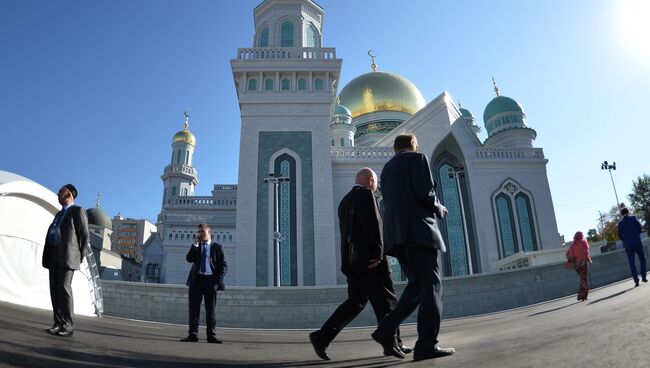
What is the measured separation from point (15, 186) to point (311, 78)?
52.3 feet

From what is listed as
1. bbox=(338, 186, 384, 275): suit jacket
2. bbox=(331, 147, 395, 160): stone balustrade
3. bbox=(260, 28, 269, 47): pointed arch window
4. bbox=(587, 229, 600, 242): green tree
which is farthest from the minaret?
bbox=(587, 229, 600, 242): green tree

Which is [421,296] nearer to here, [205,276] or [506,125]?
[205,276]

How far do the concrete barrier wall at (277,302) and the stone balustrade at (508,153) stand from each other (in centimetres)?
1297

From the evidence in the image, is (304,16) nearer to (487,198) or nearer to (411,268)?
(487,198)

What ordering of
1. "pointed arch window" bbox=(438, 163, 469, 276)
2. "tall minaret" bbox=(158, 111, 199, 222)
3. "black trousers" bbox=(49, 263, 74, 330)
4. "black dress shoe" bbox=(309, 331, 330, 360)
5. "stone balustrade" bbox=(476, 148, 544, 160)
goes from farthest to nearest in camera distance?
"tall minaret" bbox=(158, 111, 199, 222) < "stone balustrade" bbox=(476, 148, 544, 160) < "pointed arch window" bbox=(438, 163, 469, 276) < "black trousers" bbox=(49, 263, 74, 330) < "black dress shoe" bbox=(309, 331, 330, 360)

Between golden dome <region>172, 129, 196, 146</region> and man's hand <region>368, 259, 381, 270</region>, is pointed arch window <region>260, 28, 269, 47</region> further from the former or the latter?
man's hand <region>368, 259, 381, 270</region>

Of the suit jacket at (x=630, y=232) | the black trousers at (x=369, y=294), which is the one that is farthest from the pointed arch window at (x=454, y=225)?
the black trousers at (x=369, y=294)

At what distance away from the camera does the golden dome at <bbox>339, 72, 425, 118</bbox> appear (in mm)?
33281

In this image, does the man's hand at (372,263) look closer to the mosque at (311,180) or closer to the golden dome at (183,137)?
the mosque at (311,180)

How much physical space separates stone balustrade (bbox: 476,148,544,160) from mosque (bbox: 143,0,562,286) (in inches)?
2.5

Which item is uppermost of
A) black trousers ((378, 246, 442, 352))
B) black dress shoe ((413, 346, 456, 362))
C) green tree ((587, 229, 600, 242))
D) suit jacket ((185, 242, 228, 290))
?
green tree ((587, 229, 600, 242))

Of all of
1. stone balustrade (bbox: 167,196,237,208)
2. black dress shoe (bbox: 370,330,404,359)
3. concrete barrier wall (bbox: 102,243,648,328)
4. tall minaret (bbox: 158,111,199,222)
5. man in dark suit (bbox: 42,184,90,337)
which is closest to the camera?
black dress shoe (bbox: 370,330,404,359)

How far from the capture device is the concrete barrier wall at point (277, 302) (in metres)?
11.1

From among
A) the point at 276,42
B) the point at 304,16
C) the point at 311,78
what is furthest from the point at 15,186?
the point at 304,16
